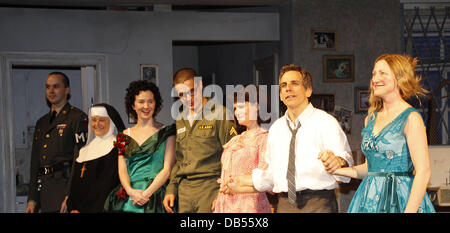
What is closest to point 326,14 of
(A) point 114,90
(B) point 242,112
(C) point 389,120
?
(A) point 114,90

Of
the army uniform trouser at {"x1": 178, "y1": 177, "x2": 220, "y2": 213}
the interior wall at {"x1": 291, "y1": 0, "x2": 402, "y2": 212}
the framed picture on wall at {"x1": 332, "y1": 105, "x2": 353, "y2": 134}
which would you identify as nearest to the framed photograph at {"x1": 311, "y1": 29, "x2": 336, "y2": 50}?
the interior wall at {"x1": 291, "y1": 0, "x2": 402, "y2": 212}

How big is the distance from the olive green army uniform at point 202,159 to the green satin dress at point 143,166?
197 mm

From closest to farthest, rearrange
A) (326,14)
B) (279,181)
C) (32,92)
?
(279,181) → (326,14) → (32,92)

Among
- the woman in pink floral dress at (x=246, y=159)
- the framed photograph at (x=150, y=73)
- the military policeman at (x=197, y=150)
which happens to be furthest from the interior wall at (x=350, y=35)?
the woman in pink floral dress at (x=246, y=159)

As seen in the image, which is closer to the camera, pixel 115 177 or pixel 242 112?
pixel 242 112

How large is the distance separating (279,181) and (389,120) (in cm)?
72

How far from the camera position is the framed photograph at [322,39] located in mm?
6141

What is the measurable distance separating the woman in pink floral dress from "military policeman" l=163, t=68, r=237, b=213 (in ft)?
1.09

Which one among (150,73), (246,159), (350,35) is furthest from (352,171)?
(150,73)

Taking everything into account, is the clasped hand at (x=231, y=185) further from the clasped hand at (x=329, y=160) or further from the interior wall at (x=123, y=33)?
the interior wall at (x=123, y=33)

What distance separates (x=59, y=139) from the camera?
4.83 metres

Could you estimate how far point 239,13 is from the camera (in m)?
6.47

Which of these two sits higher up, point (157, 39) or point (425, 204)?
point (157, 39)

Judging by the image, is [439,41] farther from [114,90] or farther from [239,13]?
[114,90]
